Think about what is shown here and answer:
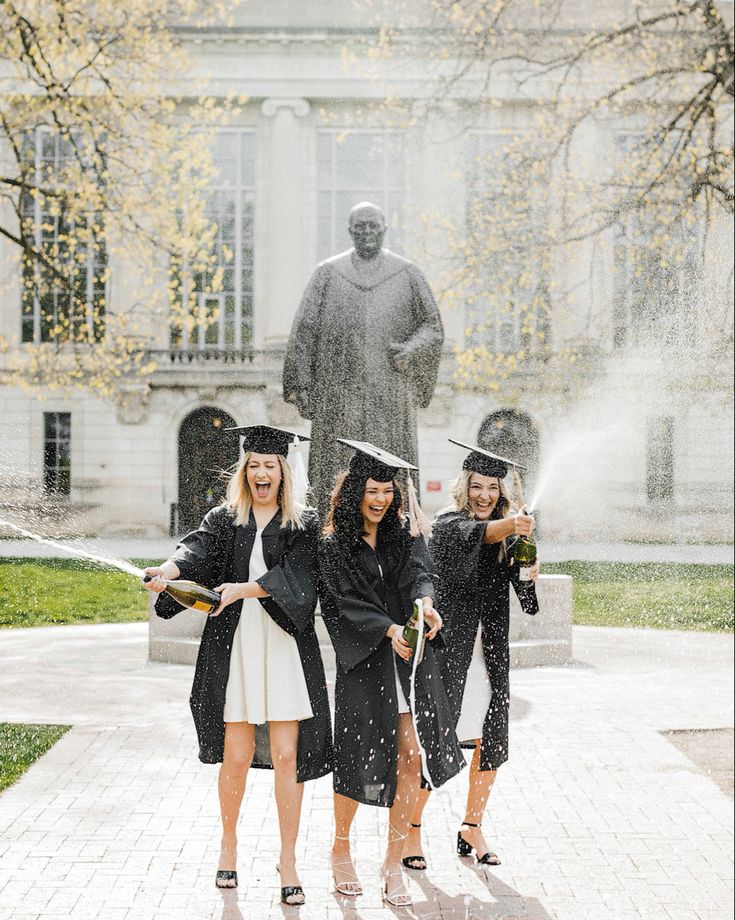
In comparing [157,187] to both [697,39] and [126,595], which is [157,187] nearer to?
[126,595]

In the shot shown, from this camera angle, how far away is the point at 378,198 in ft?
79.7

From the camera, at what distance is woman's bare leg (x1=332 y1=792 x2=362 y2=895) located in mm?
4312

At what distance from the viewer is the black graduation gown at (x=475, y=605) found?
4.55 m

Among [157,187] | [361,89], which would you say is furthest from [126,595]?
[361,89]

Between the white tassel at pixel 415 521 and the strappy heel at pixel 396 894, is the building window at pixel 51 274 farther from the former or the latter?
the strappy heel at pixel 396 894

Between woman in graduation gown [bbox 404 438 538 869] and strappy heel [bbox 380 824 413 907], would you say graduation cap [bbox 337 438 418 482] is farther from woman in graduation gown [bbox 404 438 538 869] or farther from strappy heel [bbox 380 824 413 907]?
strappy heel [bbox 380 824 413 907]

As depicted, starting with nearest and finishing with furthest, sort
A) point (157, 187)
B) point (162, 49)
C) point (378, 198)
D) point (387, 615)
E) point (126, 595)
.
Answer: point (387, 615) < point (126, 595) < point (157, 187) < point (162, 49) < point (378, 198)

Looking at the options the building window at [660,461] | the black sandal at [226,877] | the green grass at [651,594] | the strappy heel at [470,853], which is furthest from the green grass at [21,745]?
the building window at [660,461]

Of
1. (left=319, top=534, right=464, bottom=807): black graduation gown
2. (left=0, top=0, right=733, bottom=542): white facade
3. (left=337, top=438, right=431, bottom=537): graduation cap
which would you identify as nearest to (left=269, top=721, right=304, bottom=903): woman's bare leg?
(left=319, top=534, right=464, bottom=807): black graduation gown

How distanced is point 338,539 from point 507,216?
12112mm

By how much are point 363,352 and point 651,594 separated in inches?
393

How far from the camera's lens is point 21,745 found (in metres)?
6.53

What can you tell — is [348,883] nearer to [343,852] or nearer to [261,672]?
[343,852]

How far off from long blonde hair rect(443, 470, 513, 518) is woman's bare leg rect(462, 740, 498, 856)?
88 centimetres
